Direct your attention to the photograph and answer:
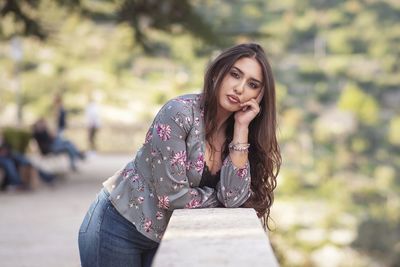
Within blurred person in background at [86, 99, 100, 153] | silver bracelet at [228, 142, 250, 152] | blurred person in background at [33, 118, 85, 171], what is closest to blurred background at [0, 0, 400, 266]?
blurred person in background at [86, 99, 100, 153]

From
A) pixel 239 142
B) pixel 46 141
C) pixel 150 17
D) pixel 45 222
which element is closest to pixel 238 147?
pixel 239 142

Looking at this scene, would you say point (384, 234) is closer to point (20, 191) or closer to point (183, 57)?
point (183, 57)

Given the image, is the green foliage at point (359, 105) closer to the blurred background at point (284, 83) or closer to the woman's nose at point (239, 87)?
the blurred background at point (284, 83)

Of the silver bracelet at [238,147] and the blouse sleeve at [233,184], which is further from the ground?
the silver bracelet at [238,147]

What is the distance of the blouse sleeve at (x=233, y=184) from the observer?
293 cm

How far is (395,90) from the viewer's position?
73438 mm

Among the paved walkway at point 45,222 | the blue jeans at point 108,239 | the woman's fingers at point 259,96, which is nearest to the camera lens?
the blue jeans at point 108,239

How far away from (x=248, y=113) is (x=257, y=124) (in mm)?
118

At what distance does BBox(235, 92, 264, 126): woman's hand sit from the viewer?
9.80ft

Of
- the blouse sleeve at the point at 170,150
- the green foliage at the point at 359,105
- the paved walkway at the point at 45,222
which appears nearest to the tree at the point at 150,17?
the paved walkway at the point at 45,222

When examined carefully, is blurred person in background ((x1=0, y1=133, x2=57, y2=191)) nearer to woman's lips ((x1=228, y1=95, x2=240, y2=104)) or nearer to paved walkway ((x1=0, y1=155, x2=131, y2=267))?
paved walkway ((x1=0, y1=155, x2=131, y2=267))

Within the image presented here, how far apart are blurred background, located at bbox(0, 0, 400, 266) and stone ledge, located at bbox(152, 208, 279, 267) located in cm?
910

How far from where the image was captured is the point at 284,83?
67125 mm

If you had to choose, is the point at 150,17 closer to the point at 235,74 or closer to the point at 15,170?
the point at 15,170
